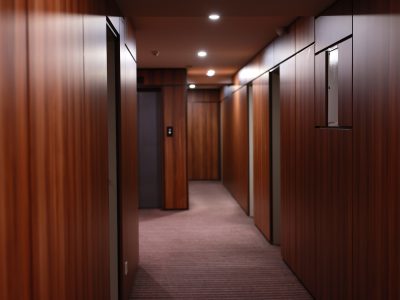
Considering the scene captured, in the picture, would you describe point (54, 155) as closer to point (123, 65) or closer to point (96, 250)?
point (96, 250)

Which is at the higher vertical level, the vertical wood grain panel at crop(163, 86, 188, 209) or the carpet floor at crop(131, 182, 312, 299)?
the vertical wood grain panel at crop(163, 86, 188, 209)

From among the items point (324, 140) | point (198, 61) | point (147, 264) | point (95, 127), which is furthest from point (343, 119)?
point (198, 61)

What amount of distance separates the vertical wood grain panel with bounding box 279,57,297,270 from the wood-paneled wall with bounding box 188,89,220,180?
24.6ft

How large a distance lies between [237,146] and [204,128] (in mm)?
3880

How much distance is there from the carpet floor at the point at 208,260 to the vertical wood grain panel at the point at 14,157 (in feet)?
9.82

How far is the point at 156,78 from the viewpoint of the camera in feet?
26.7

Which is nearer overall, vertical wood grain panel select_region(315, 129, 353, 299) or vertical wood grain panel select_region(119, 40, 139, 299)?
vertical wood grain panel select_region(315, 129, 353, 299)

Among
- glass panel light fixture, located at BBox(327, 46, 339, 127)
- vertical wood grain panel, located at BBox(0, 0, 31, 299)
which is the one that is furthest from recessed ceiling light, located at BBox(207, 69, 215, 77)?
vertical wood grain panel, located at BBox(0, 0, 31, 299)

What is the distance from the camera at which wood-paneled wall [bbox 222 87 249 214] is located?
25.7 feet

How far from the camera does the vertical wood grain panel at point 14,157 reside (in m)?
1.14

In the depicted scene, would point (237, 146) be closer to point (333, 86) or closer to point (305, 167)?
point (305, 167)

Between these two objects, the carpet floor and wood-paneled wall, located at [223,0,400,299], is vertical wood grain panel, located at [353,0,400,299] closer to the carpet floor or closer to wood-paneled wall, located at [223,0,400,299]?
wood-paneled wall, located at [223,0,400,299]

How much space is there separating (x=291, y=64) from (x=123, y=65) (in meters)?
1.79

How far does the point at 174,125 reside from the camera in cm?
818
